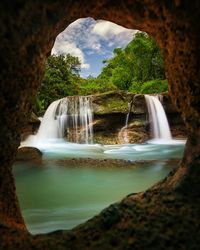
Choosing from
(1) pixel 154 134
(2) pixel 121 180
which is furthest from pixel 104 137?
(2) pixel 121 180

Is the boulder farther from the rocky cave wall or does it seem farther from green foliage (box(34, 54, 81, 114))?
green foliage (box(34, 54, 81, 114))

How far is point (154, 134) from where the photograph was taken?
2020 cm

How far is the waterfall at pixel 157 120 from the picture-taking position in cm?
2019

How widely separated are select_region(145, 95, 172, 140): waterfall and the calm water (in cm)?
874

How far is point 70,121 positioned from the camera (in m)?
20.8

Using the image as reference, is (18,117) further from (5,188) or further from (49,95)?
(49,95)

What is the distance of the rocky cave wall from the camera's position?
7.16ft

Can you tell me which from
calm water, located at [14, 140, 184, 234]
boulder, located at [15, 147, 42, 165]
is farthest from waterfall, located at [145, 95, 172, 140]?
boulder, located at [15, 147, 42, 165]

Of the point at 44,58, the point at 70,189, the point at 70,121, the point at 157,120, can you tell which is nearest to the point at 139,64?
the point at 157,120

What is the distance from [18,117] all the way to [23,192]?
17.6 feet

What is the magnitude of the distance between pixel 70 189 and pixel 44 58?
5586mm

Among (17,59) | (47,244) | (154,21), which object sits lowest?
(47,244)

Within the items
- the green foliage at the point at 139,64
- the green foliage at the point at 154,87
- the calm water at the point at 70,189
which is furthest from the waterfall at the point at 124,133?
the green foliage at the point at 139,64

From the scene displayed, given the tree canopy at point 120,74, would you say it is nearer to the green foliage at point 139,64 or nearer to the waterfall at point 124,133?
the green foliage at point 139,64
